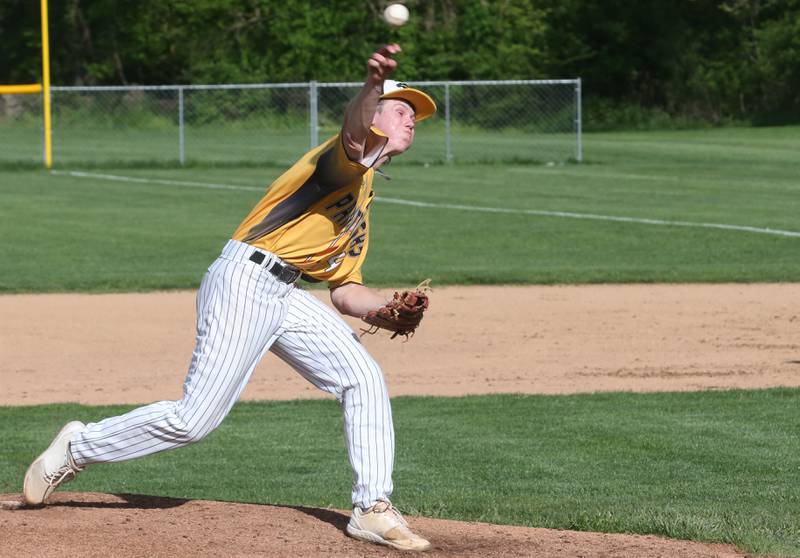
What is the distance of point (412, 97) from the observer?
5.24 meters

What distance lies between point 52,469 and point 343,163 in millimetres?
1754

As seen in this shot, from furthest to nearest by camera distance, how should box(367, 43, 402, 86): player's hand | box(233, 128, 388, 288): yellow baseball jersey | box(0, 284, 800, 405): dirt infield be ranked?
box(0, 284, 800, 405): dirt infield, box(233, 128, 388, 288): yellow baseball jersey, box(367, 43, 402, 86): player's hand

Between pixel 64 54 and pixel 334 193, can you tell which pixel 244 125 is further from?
pixel 334 193

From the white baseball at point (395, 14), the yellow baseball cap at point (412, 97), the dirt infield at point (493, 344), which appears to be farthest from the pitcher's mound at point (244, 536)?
the dirt infield at point (493, 344)

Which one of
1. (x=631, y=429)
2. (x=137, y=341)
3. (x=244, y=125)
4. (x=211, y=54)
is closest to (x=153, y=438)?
(x=631, y=429)

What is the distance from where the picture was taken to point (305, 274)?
5414 millimetres

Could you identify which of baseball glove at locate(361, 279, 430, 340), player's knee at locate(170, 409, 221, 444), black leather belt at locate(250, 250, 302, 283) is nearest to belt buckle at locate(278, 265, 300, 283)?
black leather belt at locate(250, 250, 302, 283)

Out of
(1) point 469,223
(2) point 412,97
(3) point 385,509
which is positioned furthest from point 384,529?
(1) point 469,223

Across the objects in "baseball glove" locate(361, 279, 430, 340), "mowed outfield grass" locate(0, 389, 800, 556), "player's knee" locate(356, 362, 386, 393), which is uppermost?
"baseball glove" locate(361, 279, 430, 340)

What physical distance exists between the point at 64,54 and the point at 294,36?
11243 mm

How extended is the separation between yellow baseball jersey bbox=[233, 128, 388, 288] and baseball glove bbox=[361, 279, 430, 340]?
0.28 metres

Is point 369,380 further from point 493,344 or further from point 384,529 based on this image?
point 493,344

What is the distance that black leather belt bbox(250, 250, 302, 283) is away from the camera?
5.25m

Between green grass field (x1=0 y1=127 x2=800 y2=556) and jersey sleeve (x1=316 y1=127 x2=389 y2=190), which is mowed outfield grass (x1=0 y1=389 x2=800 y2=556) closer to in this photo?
green grass field (x1=0 y1=127 x2=800 y2=556)
